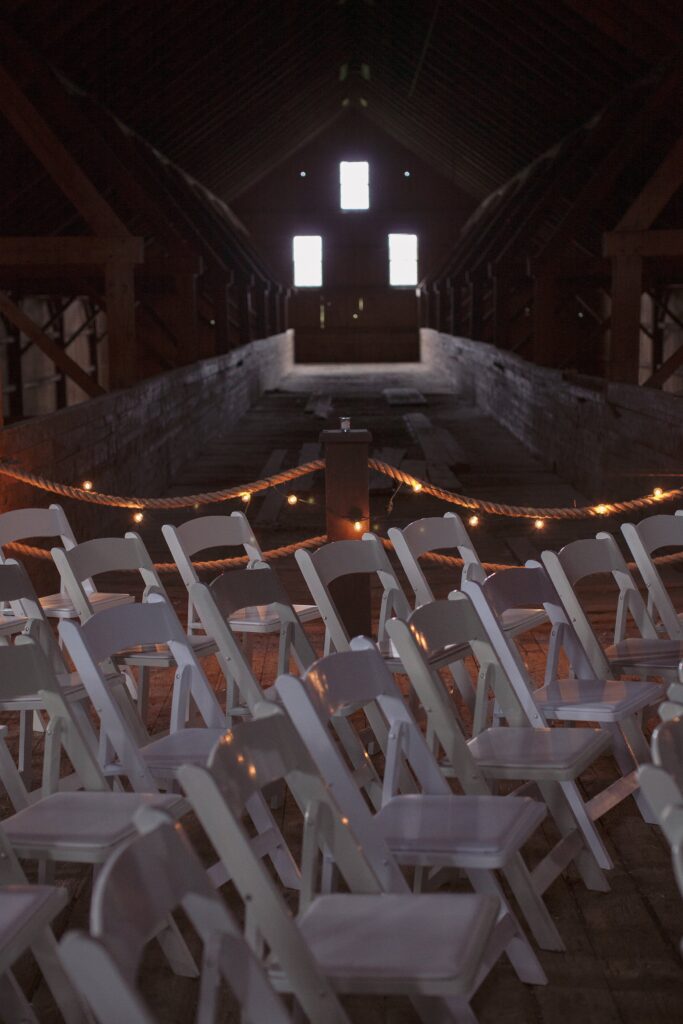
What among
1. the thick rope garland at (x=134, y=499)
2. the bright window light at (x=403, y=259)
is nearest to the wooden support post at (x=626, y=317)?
the thick rope garland at (x=134, y=499)

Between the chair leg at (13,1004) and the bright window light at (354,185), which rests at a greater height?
the bright window light at (354,185)

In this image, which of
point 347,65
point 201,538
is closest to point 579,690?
point 201,538

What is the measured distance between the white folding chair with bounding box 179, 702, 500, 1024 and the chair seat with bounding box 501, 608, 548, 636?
193 centimetres

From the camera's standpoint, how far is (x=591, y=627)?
422cm

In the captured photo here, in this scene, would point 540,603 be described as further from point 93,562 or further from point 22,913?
point 22,913

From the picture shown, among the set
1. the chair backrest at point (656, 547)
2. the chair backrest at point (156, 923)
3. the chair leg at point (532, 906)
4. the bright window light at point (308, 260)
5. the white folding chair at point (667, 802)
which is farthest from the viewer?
the bright window light at point (308, 260)

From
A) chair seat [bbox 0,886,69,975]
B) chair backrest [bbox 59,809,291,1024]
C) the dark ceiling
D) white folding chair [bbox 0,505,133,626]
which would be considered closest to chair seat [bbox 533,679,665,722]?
chair seat [bbox 0,886,69,975]

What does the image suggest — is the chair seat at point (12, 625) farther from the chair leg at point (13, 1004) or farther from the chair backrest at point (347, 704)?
the chair leg at point (13, 1004)

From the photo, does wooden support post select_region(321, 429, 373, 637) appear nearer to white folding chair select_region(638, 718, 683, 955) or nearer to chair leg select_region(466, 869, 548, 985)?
chair leg select_region(466, 869, 548, 985)

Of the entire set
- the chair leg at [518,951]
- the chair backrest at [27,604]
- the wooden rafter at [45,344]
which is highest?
the wooden rafter at [45,344]

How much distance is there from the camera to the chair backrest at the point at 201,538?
4.88m

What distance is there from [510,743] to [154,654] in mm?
1357

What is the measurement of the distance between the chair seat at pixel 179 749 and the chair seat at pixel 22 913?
782 mm

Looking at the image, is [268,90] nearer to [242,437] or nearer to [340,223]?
[242,437]
